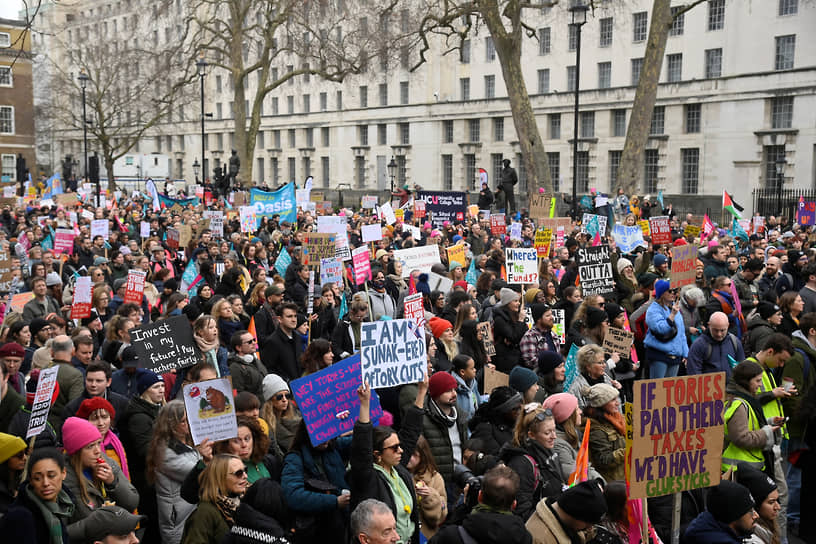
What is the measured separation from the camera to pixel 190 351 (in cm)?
740

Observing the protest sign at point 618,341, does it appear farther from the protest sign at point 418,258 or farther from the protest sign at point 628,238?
the protest sign at point 628,238

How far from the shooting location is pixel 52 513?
455cm

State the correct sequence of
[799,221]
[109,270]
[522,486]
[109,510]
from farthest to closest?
[799,221]
[109,270]
[522,486]
[109,510]

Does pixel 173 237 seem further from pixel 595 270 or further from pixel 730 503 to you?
pixel 730 503

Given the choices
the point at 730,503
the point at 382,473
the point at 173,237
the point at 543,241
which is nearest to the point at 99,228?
the point at 173,237

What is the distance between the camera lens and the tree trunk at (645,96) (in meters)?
28.7

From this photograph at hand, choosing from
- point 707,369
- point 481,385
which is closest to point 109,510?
point 481,385

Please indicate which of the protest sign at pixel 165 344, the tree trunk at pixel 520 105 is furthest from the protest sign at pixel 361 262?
the tree trunk at pixel 520 105

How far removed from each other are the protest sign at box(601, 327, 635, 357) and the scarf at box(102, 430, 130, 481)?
466cm

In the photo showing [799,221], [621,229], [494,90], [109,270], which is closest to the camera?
[109,270]

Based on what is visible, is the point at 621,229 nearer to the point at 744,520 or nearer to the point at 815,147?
Answer: the point at 744,520

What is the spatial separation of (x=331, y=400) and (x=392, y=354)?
29.1 inches

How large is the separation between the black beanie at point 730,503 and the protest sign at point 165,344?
447 centimetres

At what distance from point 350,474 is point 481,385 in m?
4.15
